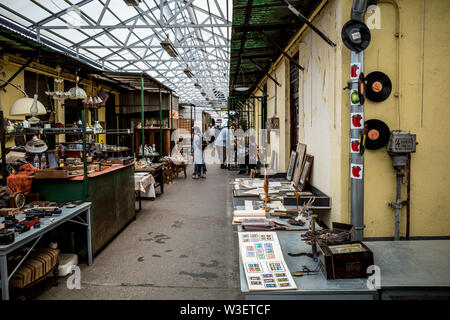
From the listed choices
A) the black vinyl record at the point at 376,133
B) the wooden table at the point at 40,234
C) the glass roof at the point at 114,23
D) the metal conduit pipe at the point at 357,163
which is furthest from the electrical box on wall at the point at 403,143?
the glass roof at the point at 114,23

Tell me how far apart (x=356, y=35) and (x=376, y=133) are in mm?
1128

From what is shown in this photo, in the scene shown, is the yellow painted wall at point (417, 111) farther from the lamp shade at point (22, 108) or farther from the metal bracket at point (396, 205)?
the lamp shade at point (22, 108)

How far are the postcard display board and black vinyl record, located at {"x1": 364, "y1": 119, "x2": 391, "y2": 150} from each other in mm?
1682

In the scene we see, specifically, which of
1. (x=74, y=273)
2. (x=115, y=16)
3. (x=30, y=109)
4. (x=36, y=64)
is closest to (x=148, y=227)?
(x=74, y=273)

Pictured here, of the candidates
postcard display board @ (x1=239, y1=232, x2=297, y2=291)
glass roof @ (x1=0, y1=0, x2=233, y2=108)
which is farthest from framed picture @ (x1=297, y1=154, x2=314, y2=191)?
glass roof @ (x1=0, y1=0, x2=233, y2=108)

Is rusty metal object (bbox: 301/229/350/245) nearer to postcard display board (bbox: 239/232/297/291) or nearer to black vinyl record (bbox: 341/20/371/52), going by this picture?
postcard display board (bbox: 239/232/297/291)

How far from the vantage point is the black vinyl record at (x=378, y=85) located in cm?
351

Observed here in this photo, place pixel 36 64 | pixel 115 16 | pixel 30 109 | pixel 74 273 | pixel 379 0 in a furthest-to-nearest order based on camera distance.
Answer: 1. pixel 115 16
2. pixel 36 64
3. pixel 30 109
4. pixel 74 273
5. pixel 379 0

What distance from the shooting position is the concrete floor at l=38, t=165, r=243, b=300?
342 cm

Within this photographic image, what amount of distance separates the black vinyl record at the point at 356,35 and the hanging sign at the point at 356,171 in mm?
1236

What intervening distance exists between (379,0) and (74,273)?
496cm

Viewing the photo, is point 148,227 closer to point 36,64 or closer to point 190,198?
point 190,198

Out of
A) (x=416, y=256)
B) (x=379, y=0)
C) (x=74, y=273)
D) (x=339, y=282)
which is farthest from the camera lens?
(x=74, y=273)

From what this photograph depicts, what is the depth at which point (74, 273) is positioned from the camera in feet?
12.7
